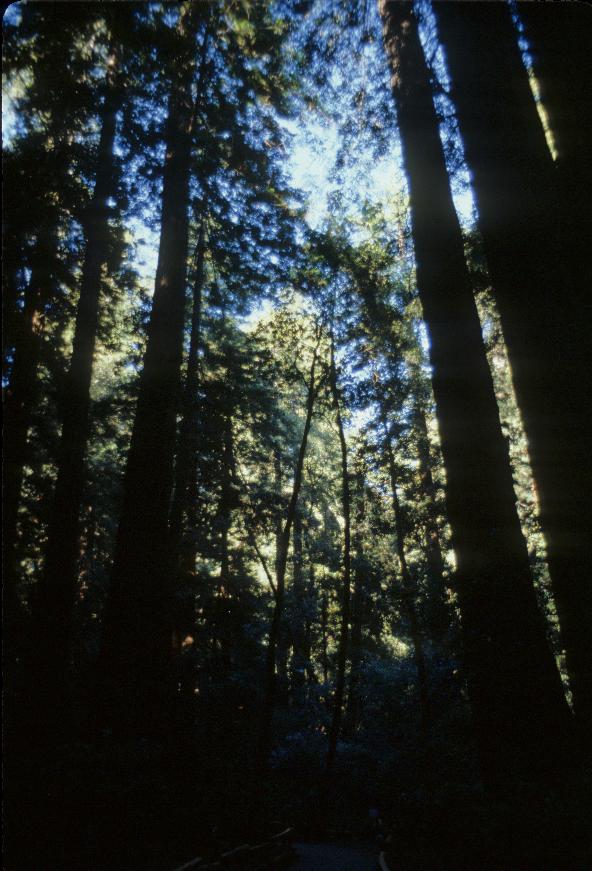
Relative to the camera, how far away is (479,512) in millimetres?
4586

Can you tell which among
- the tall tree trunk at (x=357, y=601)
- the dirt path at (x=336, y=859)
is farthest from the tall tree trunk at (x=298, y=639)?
the dirt path at (x=336, y=859)

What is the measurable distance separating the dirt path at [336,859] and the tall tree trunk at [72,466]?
20.0 ft

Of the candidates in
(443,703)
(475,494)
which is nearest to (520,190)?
(475,494)

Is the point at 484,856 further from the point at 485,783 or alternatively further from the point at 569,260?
the point at 569,260

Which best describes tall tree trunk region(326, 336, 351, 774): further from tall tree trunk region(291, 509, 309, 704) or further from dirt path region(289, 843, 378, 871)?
tall tree trunk region(291, 509, 309, 704)

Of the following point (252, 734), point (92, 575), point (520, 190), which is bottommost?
point (252, 734)

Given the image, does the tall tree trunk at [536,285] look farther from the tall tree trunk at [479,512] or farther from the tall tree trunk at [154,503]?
the tall tree trunk at [154,503]

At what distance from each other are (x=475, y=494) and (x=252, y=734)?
14.8m

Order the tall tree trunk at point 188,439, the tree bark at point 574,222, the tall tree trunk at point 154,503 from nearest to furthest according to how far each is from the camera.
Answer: the tree bark at point 574,222 < the tall tree trunk at point 154,503 < the tall tree trunk at point 188,439

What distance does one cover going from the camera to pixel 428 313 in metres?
5.48

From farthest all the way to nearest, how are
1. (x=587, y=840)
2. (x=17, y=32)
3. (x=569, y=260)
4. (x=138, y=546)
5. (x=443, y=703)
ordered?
(x=443, y=703), (x=138, y=546), (x=569, y=260), (x=17, y=32), (x=587, y=840)

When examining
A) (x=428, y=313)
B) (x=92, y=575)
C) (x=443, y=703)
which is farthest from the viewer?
(x=92, y=575)

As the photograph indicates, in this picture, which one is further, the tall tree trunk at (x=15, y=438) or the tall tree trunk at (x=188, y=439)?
the tall tree trunk at (x=188, y=439)

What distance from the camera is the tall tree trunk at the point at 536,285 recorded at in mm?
3801
